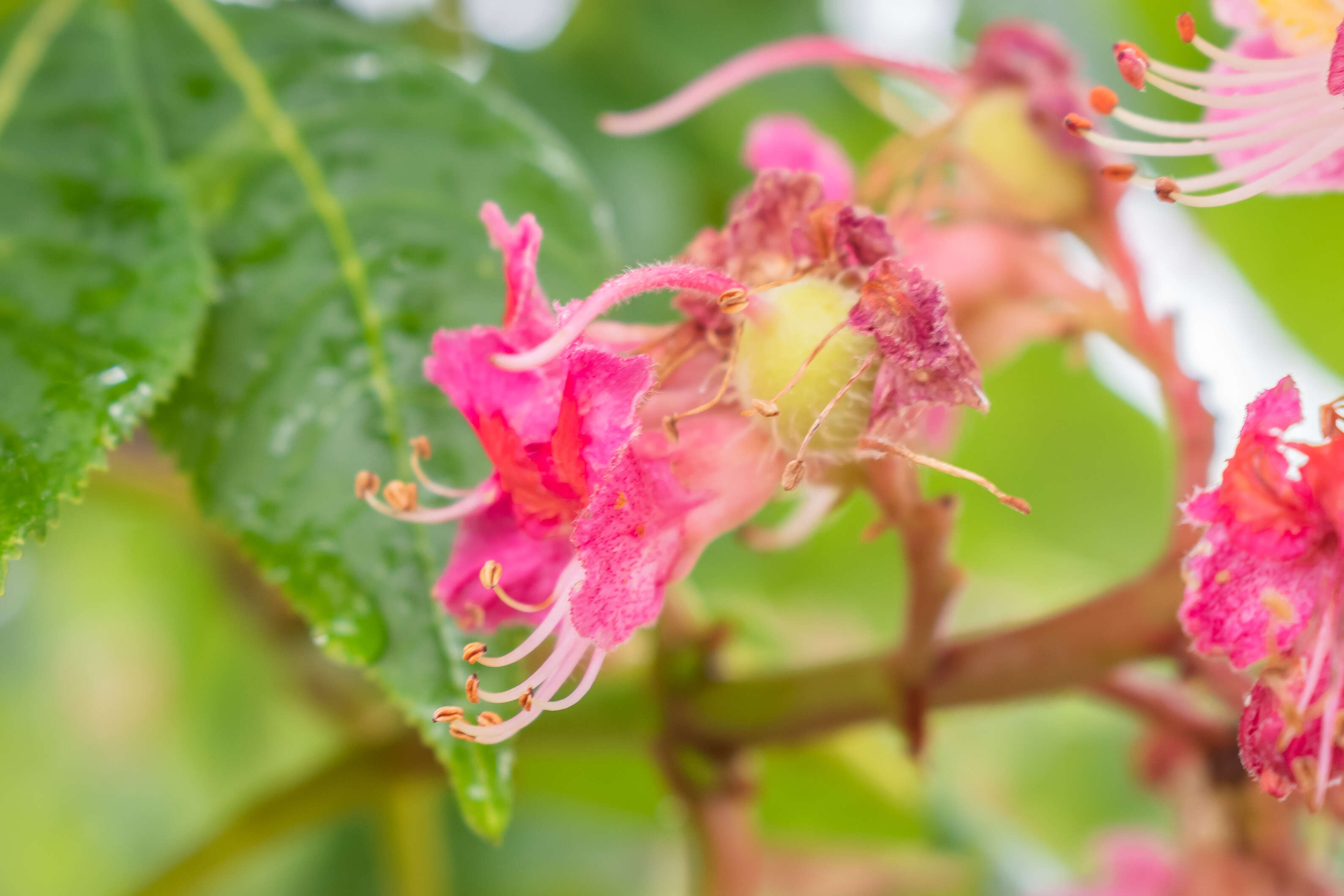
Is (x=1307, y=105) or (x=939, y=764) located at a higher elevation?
(x=1307, y=105)

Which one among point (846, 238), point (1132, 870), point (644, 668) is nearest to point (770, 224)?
point (846, 238)

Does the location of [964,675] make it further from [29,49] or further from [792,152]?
[29,49]

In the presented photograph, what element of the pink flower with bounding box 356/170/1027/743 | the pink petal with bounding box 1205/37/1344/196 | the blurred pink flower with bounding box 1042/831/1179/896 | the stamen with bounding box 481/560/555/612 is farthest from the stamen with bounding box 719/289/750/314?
the blurred pink flower with bounding box 1042/831/1179/896

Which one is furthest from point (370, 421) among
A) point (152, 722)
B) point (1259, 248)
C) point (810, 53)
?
point (152, 722)

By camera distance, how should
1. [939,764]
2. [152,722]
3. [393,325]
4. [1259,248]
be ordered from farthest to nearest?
Answer: [152,722] < [939,764] < [1259,248] < [393,325]

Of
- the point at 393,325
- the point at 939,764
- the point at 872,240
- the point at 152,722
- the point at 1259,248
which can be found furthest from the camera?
the point at 152,722

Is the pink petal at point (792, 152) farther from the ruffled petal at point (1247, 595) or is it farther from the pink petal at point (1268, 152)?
the ruffled petal at point (1247, 595)

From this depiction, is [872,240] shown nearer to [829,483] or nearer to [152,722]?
[829,483]

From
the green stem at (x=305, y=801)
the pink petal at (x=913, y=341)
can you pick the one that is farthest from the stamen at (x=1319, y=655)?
the green stem at (x=305, y=801)
